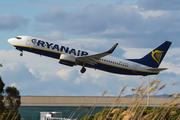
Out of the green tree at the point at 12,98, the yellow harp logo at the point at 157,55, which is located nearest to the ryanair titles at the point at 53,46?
the green tree at the point at 12,98

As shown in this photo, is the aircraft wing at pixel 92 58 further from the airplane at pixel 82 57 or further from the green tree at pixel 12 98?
the green tree at pixel 12 98

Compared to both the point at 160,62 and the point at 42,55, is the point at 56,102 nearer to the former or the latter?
the point at 42,55

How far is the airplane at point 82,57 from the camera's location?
4950cm

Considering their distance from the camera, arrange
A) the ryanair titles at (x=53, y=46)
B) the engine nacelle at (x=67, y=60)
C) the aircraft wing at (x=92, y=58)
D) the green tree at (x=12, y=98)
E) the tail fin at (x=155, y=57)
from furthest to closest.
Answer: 1. the tail fin at (x=155, y=57)
2. the aircraft wing at (x=92, y=58)
3. the ryanair titles at (x=53, y=46)
4. the engine nacelle at (x=67, y=60)
5. the green tree at (x=12, y=98)

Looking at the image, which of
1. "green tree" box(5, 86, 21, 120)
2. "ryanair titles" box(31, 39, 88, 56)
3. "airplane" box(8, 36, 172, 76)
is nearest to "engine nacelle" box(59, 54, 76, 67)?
"airplane" box(8, 36, 172, 76)

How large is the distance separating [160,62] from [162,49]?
3218 mm

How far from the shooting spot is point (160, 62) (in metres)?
66.3

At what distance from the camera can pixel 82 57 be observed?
51438mm

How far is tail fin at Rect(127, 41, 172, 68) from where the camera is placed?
63669mm

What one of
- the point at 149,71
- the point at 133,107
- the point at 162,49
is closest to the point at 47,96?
the point at 149,71

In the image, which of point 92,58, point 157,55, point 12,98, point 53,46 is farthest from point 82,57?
point 157,55

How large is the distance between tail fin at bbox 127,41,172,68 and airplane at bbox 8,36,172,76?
1.36 meters

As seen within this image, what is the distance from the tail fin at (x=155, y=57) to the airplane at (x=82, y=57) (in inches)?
53.6

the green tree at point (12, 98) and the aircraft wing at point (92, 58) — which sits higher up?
the aircraft wing at point (92, 58)
